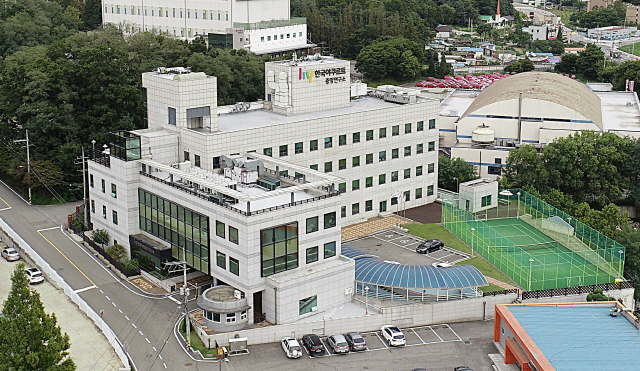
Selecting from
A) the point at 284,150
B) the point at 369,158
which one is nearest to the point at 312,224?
the point at 284,150

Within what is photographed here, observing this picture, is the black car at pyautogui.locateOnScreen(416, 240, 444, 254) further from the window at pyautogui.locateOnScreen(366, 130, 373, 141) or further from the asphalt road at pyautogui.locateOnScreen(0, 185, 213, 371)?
the asphalt road at pyautogui.locateOnScreen(0, 185, 213, 371)

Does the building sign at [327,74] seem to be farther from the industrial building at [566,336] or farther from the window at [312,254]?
the industrial building at [566,336]

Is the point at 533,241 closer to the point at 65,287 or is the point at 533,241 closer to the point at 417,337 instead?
the point at 417,337

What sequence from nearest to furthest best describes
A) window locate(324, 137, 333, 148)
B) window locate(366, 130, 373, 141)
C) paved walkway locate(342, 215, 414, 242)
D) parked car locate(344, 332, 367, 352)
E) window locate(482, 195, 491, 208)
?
parked car locate(344, 332, 367, 352) < window locate(324, 137, 333, 148) < paved walkway locate(342, 215, 414, 242) < window locate(366, 130, 373, 141) < window locate(482, 195, 491, 208)

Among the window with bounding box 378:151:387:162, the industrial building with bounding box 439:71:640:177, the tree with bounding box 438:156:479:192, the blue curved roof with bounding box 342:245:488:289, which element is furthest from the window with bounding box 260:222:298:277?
the industrial building with bounding box 439:71:640:177

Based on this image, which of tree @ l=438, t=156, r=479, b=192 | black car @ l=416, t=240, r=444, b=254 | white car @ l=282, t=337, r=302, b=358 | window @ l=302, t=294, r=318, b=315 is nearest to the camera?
white car @ l=282, t=337, r=302, b=358

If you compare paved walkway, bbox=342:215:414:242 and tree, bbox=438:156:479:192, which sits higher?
tree, bbox=438:156:479:192
